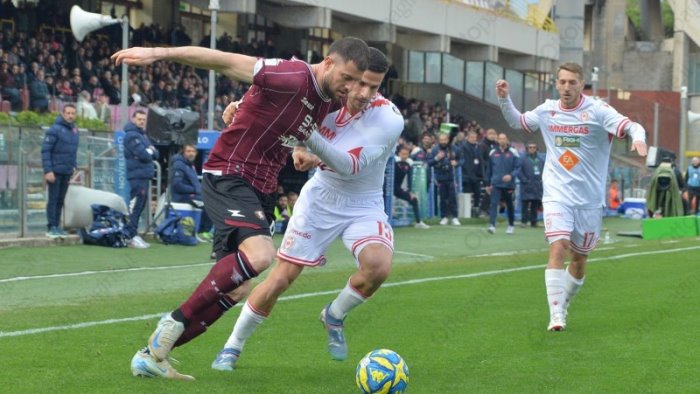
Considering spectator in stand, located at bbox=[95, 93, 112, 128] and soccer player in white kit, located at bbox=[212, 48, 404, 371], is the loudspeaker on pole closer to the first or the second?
spectator in stand, located at bbox=[95, 93, 112, 128]

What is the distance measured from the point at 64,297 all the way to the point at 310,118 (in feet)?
20.7

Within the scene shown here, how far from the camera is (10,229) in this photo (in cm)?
1909

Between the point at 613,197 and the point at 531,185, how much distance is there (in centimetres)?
1185

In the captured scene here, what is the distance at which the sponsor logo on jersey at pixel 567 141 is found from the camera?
11375 mm

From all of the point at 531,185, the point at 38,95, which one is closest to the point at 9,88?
the point at 38,95

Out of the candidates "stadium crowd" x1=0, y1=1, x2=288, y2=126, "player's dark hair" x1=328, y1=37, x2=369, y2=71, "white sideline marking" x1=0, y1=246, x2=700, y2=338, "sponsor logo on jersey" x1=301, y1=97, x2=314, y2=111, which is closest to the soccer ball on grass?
"sponsor logo on jersey" x1=301, y1=97, x2=314, y2=111

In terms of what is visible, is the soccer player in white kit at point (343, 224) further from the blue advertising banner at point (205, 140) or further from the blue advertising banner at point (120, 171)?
the blue advertising banner at point (205, 140)

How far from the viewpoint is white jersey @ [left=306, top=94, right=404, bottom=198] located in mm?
8125

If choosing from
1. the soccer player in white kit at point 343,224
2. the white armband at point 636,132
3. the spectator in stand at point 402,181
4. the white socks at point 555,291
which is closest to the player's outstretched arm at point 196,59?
the soccer player in white kit at point 343,224

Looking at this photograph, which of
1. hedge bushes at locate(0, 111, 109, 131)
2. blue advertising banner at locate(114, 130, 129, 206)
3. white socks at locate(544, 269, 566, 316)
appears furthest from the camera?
blue advertising banner at locate(114, 130, 129, 206)

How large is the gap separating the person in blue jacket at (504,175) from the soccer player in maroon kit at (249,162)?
18962mm

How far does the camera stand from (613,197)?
39.8 meters

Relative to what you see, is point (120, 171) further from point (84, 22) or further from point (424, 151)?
point (424, 151)

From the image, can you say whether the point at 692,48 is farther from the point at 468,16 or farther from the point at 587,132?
the point at 587,132
